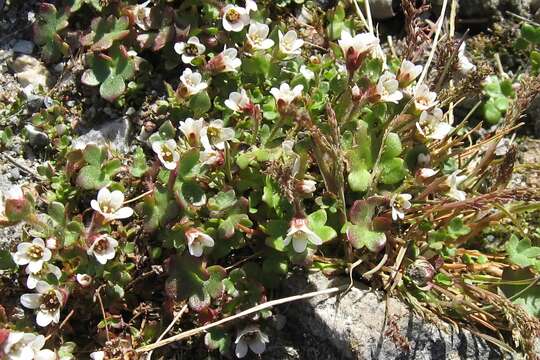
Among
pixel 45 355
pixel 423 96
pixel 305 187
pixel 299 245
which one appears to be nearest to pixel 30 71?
pixel 45 355

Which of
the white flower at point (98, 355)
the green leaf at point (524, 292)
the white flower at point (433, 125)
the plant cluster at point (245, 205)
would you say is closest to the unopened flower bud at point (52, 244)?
the plant cluster at point (245, 205)

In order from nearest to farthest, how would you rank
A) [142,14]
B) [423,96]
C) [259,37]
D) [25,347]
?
[25,347] → [423,96] → [259,37] → [142,14]

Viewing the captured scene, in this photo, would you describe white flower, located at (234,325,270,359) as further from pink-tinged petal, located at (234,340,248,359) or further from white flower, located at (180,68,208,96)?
white flower, located at (180,68,208,96)

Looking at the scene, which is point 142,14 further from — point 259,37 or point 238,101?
point 238,101

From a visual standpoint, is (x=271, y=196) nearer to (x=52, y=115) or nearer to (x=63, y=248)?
(x=63, y=248)

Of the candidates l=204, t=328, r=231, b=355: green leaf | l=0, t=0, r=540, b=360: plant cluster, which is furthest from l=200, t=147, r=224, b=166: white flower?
l=204, t=328, r=231, b=355: green leaf

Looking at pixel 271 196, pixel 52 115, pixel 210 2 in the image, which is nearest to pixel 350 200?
pixel 271 196
